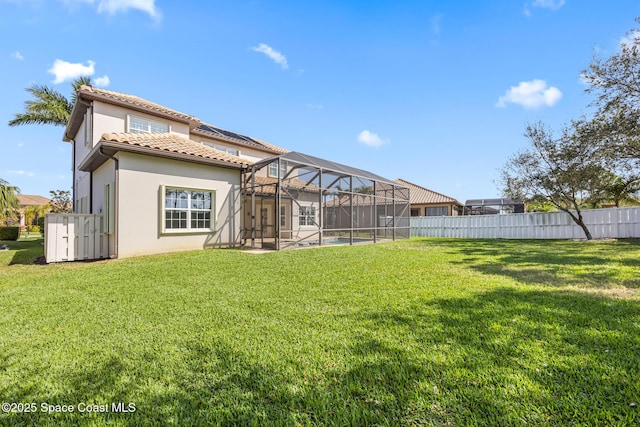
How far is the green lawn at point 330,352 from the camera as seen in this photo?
1.86 meters

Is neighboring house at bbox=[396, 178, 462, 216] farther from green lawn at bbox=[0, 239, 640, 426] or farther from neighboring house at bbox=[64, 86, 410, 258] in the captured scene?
green lawn at bbox=[0, 239, 640, 426]

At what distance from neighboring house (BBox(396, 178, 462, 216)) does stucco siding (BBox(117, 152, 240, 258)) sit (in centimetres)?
2067

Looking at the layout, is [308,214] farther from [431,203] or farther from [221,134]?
[431,203]

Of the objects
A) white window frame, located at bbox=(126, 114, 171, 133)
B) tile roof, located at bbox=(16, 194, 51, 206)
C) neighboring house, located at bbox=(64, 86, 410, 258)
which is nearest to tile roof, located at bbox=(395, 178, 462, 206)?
neighboring house, located at bbox=(64, 86, 410, 258)

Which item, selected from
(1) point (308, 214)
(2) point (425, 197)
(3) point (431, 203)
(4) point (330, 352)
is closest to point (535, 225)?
(3) point (431, 203)

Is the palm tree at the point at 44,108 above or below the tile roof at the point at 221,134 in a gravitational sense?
above

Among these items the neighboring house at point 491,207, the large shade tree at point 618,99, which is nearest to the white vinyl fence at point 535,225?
the large shade tree at point 618,99

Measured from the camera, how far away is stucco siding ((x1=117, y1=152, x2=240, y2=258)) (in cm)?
864

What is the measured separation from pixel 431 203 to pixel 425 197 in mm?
1359

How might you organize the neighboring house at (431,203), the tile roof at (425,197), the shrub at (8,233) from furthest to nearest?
the tile roof at (425,197), the neighboring house at (431,203), the shrub at (8,233)

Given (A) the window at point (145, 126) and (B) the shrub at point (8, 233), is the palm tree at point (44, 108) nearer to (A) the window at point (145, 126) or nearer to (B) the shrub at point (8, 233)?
(B) the shrub at point (8, 233)

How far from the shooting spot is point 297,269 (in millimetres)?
6625

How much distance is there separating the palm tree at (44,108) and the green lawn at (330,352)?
17.8 meters

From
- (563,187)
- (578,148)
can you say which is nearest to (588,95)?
(578,148)
